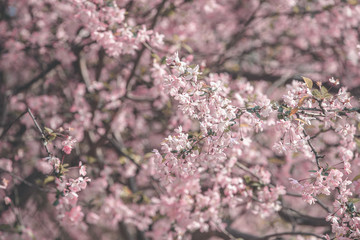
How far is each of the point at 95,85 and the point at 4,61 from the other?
6.63 ft

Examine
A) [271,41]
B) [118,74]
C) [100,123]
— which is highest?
[271,41]

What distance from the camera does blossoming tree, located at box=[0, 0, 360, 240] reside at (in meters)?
2.15

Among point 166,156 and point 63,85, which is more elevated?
point 166,156

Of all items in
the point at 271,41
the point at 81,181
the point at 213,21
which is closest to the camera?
the point at 81,181

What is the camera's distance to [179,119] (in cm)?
411

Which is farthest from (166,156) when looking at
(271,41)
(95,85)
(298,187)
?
(271,41)

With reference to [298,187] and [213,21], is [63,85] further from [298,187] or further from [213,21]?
[298,187]

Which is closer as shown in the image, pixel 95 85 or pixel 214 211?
pixel 214 211

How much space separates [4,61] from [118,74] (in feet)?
6.08

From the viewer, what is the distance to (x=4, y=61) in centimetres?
525

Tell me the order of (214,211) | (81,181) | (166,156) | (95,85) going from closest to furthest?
(166,156) → (81,181) → (214,211) → (95,85)

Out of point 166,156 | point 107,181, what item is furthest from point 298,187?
point 107,181

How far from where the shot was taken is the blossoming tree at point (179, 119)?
84.7 inches

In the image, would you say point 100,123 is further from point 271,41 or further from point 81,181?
point 271,41
